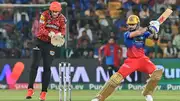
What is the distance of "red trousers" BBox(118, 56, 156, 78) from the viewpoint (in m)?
12.9

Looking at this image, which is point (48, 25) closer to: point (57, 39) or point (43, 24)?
point (43, 24)

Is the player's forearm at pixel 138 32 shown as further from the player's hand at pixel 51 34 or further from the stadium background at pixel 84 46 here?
the stadium background at pixel 84 46

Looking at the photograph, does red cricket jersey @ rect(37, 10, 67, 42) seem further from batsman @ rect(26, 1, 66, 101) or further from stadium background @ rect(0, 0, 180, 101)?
stadium background @ rect(0, 0, 180, 101)

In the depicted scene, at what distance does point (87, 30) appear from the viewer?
22375mm

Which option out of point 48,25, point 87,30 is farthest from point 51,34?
point 87,30

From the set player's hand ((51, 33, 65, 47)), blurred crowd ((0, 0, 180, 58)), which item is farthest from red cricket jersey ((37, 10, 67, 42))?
blurred crowd ((0, 0, 180, 58))

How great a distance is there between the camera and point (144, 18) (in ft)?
73.4

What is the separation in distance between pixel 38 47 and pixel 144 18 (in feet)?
27.8

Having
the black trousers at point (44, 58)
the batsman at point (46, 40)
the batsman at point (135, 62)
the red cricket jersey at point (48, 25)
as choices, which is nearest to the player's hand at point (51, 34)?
the batsman at point (46, 40)

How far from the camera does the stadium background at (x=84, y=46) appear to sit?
21.8 meters

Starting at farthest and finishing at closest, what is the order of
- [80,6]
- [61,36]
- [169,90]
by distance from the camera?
[80,6] < [169,90] < [61,36]

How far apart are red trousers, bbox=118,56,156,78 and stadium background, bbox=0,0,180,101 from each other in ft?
27.3

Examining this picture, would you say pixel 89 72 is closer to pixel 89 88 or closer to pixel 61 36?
pixel 89 88

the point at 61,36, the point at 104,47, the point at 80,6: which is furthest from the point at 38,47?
the point at 80,6
